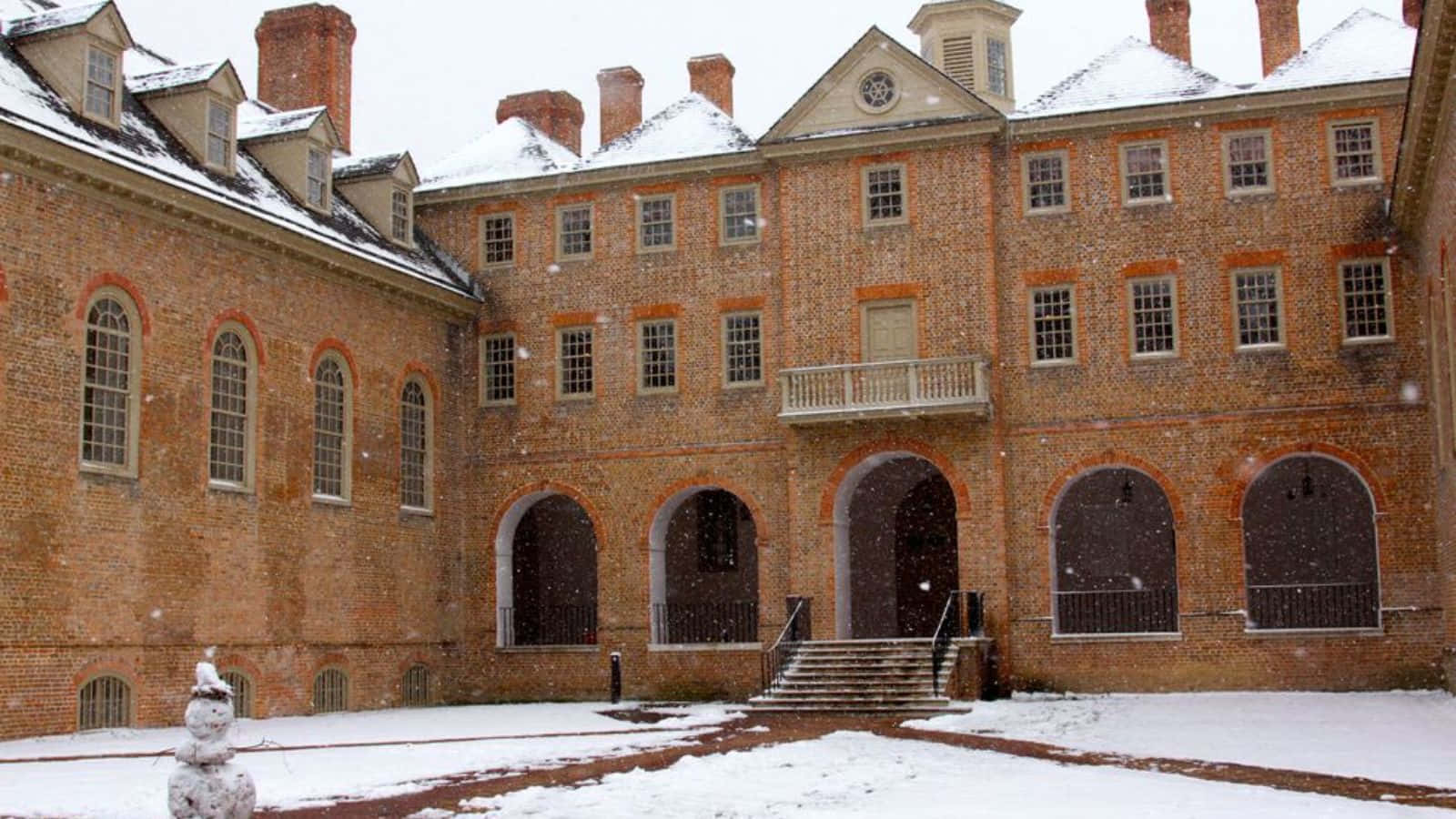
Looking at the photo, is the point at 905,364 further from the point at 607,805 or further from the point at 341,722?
the point at 607,805

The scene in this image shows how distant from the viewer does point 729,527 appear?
35031mm

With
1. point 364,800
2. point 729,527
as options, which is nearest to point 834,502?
point 729,527

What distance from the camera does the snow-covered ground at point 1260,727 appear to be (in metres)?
16.5

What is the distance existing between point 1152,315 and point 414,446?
13.7 m

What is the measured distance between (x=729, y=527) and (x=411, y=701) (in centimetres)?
789

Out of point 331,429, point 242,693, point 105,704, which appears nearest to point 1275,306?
point 331,429

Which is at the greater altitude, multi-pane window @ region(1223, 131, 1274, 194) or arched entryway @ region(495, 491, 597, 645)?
multi-pane window @ region(1223, 131, 1274, 194)

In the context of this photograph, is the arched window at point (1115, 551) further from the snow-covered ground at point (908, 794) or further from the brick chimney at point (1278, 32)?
the snow-covered ground at point (908, 794)

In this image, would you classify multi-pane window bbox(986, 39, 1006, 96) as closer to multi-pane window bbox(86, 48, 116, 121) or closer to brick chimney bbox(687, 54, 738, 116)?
brick chimney bbox(687, 54, 738, 116)

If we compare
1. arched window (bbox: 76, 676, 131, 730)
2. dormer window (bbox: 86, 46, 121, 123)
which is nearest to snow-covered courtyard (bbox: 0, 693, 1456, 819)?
arched window (bbox: 76, 676, 131, 730)

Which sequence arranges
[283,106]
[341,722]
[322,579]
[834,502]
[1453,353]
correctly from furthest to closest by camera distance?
[283,106], [834,502], [322,579], [341,722], [1453,353]

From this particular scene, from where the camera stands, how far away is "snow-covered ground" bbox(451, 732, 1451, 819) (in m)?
12.9

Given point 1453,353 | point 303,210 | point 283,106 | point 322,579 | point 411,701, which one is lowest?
point 411,701

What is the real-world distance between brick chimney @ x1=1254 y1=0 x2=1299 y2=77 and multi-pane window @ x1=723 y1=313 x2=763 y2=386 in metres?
10.7
